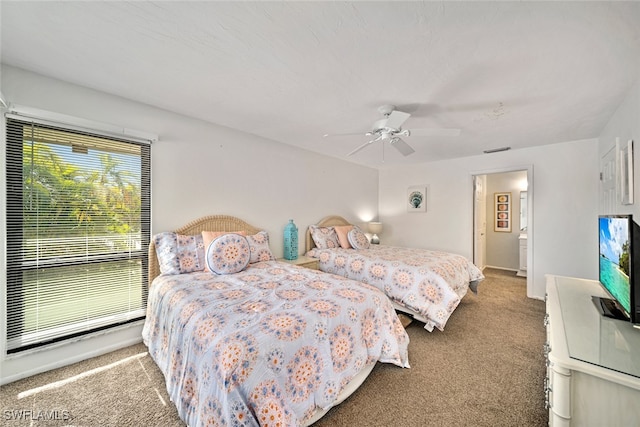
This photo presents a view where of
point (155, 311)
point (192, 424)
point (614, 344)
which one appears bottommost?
point (192, 424)

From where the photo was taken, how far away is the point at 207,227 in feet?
9.44

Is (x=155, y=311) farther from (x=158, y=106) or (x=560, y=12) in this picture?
(x=560, y=12)

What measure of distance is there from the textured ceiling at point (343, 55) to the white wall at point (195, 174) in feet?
0.61

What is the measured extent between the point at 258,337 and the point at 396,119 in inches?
78.5

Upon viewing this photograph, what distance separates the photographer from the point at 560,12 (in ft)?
4.20

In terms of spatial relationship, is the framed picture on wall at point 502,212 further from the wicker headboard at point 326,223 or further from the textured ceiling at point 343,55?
the wicker headboard at point 326,223

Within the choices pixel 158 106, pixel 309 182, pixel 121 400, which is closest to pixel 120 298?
pixel 121 400

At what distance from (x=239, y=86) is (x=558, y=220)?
15.3 feet

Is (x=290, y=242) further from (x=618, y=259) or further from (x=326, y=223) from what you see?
(x=618, y=259)

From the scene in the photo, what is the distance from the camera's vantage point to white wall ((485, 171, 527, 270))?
5.48 meters

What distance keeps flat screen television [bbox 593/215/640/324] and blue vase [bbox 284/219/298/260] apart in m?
2.96

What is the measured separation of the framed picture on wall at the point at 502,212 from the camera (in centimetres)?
561

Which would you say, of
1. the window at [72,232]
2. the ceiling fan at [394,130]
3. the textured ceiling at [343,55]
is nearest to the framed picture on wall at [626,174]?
the textured ceiling at [343,55]

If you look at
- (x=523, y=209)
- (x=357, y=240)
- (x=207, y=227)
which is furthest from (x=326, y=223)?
(x=523, y=209)
